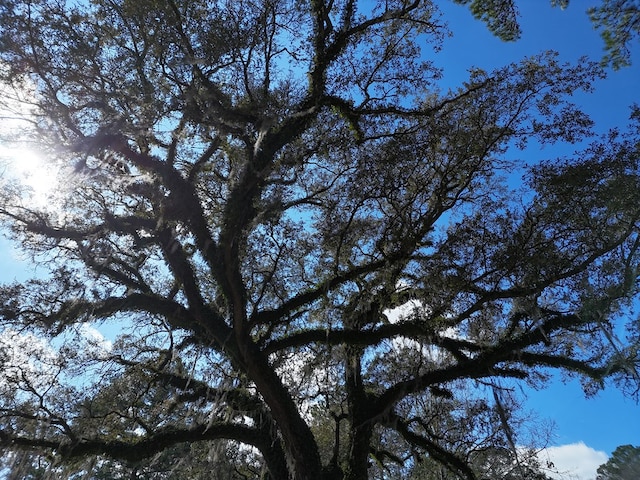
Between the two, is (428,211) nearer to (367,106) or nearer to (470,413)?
(367,106)

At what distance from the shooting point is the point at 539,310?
714cm

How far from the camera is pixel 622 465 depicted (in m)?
9.49

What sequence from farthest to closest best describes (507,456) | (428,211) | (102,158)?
(507,456)
(428,211)
(102,158)

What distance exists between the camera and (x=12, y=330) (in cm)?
713

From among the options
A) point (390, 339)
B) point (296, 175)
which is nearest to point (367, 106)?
point (296, 175)

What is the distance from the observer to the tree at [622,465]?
357 inches

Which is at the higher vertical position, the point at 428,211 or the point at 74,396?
the point at 428,211

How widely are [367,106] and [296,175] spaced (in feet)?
5.57

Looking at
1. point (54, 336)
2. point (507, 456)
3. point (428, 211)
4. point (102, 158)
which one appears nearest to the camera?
point (54, 336)

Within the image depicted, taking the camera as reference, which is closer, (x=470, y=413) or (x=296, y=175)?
(x=296, y=175)

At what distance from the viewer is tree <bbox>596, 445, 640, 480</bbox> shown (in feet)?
29.7

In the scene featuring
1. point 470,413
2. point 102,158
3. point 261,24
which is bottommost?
point 470,413

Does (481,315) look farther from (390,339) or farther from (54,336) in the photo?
(54,336)

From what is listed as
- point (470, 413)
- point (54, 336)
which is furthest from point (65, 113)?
point (470, 413)
